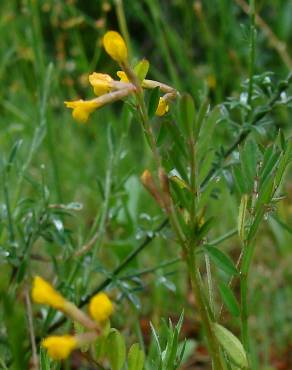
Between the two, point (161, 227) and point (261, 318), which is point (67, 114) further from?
point (161, 227)

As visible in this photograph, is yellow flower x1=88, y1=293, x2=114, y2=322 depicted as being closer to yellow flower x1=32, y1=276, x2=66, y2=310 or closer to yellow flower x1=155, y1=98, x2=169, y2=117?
yellow flower x1=32, y1=276, x2=66, y2=310

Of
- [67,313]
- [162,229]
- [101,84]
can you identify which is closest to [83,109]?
[101,84]

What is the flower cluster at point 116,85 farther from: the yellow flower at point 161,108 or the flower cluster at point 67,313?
the flower cluster at point 67,313

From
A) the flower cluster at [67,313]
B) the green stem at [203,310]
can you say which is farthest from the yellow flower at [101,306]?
the green stem at [203,310]

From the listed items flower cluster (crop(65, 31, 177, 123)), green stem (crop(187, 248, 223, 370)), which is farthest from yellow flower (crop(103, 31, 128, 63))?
green stem (crop(187, 248, 223, 370))

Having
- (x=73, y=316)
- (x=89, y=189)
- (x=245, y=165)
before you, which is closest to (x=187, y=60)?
(x=89, y=189)
